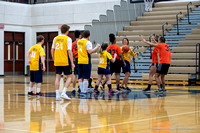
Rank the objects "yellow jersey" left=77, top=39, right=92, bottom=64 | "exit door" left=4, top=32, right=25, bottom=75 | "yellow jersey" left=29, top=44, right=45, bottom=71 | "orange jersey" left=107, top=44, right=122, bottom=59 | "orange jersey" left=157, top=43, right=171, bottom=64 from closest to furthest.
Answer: "yellow jersey" left=77, top=39, right=92, bottom=64 < "yellow jersey" left=29, top=44, right=45, bottom=71 < "orange jersey" left=157, top=43, right=171, bottom=64 < "orange jersey" left=107, top=44, right=122, bottom=59 < "exit door" left=4, top=32, right=25, bottom=75

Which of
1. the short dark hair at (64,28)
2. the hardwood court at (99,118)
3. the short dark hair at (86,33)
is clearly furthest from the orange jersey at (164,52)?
the hardwood court at (99,118)

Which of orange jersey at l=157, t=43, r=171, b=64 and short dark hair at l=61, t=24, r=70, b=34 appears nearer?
short dark hair at l=61, t=24, r=70, b=34

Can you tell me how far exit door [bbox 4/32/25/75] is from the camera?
32.5 metres

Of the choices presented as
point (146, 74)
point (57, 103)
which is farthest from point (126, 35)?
point (57, 103)

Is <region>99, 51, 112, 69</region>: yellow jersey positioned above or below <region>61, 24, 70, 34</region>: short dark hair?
below

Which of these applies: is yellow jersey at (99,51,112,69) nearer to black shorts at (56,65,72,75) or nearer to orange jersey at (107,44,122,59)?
orange jersey at (107,44,122,59)

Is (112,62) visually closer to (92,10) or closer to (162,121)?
(162,121)

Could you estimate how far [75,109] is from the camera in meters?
8.79

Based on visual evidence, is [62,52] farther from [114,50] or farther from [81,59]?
[114,50]

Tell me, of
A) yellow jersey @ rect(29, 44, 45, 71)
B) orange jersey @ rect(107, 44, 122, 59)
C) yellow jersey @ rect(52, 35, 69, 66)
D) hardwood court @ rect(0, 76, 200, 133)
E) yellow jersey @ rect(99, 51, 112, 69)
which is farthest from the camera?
orange jersey @ rect(107, 44, 122, 59)

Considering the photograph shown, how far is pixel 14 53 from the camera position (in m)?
33.0

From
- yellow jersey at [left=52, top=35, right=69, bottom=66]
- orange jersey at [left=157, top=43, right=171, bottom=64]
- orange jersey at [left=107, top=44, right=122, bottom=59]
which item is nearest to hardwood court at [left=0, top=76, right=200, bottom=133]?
yellow jersey at [left=52, top=35, right=69, bottom=66]

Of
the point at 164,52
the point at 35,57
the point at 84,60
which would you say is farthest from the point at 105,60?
the point at 35,57

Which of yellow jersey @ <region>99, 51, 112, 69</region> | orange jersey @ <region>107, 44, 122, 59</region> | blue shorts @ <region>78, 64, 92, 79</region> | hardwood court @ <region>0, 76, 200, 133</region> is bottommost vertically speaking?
hardwood court @ <region>0, 76, 200, 133</region>
